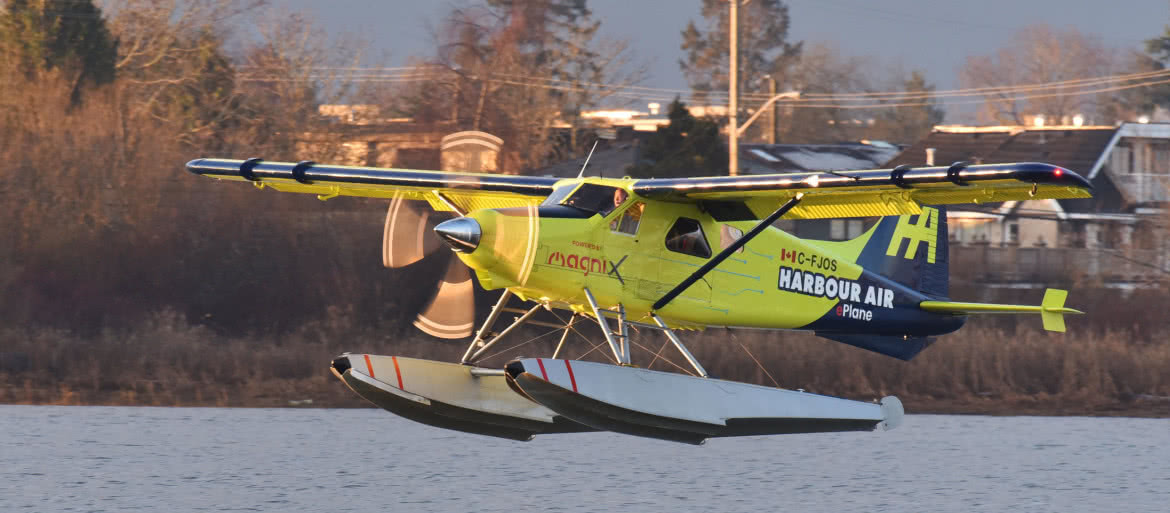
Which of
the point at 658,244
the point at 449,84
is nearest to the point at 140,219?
the point at 449,84

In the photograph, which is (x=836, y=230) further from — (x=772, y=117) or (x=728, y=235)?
(x=728, y=235)

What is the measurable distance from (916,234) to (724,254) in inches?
139

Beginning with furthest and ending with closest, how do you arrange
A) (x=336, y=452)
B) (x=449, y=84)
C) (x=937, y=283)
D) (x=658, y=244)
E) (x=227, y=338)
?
(x=449, y=84), (x=227, y=338), (x=336, y=452), (x=937, y=283), (x=658, y=244)

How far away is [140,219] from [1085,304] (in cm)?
1682

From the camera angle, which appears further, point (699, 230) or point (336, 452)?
point (336, 452)

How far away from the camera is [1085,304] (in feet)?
76.9

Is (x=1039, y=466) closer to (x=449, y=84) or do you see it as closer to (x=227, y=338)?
(x=227, y=338)

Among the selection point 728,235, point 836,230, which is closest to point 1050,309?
point 728,235

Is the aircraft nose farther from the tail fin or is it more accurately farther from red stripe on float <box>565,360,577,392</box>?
the tail fin

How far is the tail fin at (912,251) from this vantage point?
13.1 meters

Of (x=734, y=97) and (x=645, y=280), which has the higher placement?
(x=734, y=97)

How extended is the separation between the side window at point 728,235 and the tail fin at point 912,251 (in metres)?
2.17

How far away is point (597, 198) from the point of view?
10492 mm

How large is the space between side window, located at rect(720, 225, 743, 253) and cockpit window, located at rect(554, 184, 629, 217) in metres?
1.12
